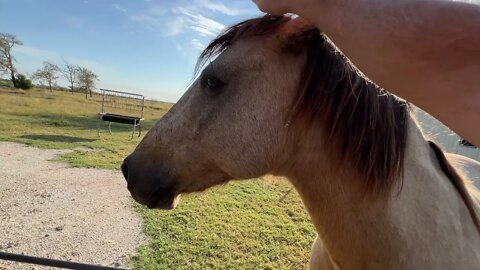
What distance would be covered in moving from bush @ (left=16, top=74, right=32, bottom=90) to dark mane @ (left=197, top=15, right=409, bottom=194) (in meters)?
46.8

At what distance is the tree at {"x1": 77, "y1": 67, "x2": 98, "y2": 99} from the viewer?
47781 millimetres

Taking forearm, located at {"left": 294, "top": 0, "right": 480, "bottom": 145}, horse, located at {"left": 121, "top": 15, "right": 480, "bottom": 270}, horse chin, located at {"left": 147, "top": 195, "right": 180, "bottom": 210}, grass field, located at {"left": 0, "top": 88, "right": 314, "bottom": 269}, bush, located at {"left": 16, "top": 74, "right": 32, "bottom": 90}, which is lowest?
grass field, located at {"left": 0, "top": 88, "right": 314, "bottom": 269}

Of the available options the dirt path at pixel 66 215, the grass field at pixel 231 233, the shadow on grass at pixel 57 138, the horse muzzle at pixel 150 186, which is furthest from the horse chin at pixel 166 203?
the shadow on grass at pixel 57 138

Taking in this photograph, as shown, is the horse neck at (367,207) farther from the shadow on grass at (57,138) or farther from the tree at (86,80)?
the tree at (86,80)

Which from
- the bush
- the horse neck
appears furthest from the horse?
the bush

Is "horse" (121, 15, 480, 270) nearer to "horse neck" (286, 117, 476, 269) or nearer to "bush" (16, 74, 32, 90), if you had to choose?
"horse neck" (286, 117, 476, 269)

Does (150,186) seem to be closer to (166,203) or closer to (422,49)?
(166,203)

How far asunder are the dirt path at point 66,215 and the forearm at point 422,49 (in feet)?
12.3

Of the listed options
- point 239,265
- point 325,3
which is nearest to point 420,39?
point 325,3

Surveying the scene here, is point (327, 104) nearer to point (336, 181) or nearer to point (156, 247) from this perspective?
point (336, 181)

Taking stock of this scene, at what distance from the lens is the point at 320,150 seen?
1.21 m

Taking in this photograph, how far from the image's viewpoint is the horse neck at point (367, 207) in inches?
45.2

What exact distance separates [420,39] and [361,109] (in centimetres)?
64

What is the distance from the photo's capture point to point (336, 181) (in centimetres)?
119
